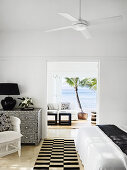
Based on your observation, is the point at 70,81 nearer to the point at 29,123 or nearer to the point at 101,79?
the point at 101,79

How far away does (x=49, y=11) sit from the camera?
12.7 ft

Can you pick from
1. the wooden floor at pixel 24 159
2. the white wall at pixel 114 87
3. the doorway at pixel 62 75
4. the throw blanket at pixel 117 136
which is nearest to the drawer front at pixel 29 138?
the wooden floor at pixel 24 159

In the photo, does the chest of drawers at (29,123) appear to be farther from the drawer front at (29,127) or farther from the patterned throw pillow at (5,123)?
the patterned throw pillow at (5,123)

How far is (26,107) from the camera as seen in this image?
480cm

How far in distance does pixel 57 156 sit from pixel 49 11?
284 centimetres

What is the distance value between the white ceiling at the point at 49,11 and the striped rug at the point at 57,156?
2.77 meters

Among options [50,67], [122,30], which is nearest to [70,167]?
[122,30]

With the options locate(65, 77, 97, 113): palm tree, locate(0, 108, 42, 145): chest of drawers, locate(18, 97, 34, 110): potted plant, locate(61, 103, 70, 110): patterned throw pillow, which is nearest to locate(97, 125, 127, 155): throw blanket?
locate(0, 108, 42, 145): chest of drawers

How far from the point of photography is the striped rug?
134 inches

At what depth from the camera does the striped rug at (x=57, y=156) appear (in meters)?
3.40

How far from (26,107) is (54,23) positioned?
2.08 metres

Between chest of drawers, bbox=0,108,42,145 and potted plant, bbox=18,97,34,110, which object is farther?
potted plant, bbox=18,97,34,110

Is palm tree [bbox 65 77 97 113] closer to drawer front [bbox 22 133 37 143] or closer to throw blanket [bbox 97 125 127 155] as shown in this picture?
drawer front [bbox 22 133 37 143]

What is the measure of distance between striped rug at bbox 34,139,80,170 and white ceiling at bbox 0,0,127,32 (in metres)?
2.77
